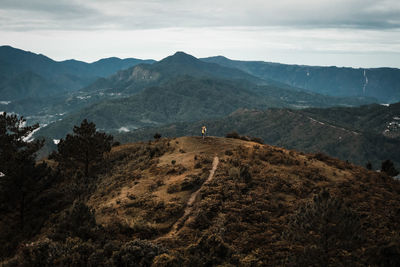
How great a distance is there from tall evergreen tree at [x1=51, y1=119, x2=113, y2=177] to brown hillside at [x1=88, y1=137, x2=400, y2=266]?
4516 mm

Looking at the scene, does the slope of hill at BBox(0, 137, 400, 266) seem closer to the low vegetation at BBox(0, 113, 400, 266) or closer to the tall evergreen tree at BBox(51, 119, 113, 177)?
the low vegetation at BBox(0, 113, 400, 266)

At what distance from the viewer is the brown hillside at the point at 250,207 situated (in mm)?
18922

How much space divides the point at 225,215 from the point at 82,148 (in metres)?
31.2

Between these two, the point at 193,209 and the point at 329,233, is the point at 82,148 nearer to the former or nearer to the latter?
the point at 193,209

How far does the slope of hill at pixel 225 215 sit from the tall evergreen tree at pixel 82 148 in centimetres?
441

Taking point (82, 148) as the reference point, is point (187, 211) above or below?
below

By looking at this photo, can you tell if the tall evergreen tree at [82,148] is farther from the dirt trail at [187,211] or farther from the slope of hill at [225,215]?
the dirt trail at [187,211]

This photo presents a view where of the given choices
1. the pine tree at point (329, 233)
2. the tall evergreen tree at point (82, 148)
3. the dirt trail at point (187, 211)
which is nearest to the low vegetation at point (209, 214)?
the pine tree at point (329, 233)

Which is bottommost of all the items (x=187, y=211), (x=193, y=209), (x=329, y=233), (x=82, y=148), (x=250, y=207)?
(x=187, y=211)

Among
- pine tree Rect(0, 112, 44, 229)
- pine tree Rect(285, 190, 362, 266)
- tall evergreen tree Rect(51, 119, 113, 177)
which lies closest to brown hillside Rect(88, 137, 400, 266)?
pine tree Rect(285, 190, 362, 266)

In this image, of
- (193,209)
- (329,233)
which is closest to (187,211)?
(193,209)

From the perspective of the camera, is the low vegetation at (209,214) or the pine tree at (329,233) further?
the low vegetation at (209,214)

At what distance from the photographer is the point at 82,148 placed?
48.3 m

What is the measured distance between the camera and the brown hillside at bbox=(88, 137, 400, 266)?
18.9m
